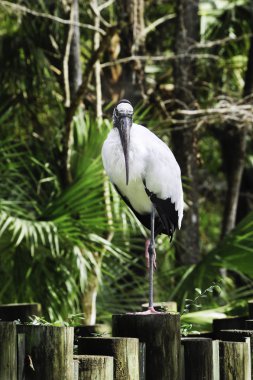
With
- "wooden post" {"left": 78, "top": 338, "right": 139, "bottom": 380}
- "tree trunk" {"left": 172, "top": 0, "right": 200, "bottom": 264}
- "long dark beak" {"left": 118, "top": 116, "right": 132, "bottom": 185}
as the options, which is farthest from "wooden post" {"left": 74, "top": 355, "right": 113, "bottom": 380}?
"tree trunk" {"left": 172, "top": 0, "right": 200, "bottom": 264}

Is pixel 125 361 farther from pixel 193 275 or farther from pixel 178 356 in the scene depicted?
pixel 193 275

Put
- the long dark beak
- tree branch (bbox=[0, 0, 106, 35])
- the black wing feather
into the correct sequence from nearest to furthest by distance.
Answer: the long dark beak < the black wing feather < tree branch (bbox=[0, 0, 106, 35])

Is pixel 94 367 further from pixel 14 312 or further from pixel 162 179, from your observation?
pixel 162 179

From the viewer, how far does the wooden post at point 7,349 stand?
122 inches

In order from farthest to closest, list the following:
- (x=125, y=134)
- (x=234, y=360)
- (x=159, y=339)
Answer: (x=125, y=134) → (x=234, y=360) → (x=159, y=339)

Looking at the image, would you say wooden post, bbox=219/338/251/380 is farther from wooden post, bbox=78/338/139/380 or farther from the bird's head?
the bird's head

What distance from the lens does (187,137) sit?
827 cm

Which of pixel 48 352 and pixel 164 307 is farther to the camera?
pixel 164 307

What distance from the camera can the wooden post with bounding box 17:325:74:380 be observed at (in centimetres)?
319

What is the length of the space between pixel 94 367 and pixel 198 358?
0.59m

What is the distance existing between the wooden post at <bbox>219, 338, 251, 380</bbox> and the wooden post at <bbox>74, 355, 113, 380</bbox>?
2.29ft

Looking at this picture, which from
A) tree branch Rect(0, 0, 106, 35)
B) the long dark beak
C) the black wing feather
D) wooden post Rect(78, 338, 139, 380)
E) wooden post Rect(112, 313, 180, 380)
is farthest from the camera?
tree branch Rect(0, 0, 106, 35)

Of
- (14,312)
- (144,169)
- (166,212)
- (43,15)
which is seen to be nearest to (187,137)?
(43,15)

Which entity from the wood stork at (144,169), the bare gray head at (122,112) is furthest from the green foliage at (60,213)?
the bare gray head at (122,112)
